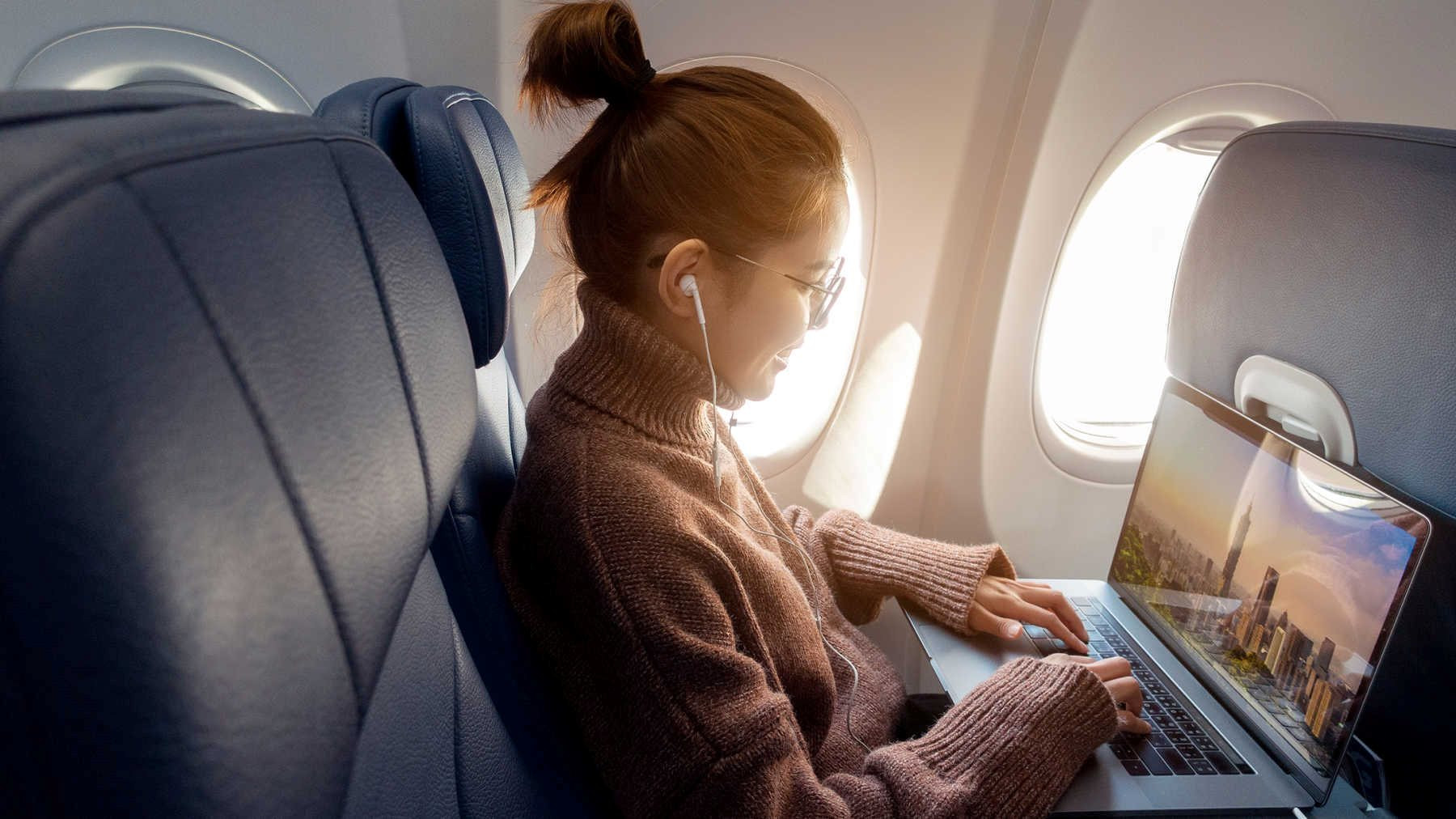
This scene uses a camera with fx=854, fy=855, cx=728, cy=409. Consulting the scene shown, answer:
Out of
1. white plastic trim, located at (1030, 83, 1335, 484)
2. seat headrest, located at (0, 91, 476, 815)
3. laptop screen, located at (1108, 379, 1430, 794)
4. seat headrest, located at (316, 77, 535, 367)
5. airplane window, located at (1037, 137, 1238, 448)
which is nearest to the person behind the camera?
seat headrest, located at (0, 91, 476, 815)

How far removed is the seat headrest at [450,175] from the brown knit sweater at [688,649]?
6.8 inches

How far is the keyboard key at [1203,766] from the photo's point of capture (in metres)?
1.08

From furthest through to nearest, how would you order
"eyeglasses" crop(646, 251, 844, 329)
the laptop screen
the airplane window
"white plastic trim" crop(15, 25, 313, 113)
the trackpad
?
the airplane window
"white plastic trim" crop(15, 25, 313, 113)
the trackpad
"eyeglasses" crop(646, 251, 844, 329)
the laptop screen

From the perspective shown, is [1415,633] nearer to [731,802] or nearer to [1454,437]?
[1454,437]

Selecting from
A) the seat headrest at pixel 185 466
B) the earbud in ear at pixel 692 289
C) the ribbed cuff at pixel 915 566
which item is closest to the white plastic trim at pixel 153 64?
the earbud in ear at pixel 692 289

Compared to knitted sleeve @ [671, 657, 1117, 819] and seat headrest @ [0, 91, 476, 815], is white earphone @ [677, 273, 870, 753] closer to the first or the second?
knitted sleeve @ [671, 657, 1117, 819]

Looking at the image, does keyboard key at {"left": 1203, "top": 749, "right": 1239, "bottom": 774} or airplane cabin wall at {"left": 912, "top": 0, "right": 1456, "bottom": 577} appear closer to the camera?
keyboard key at {"left": 1203, "top": 749, "right": 1239, "bottom": 774}

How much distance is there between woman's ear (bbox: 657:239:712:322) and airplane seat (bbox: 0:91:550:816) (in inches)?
22.2

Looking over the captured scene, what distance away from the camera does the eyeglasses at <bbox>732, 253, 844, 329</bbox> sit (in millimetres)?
1069

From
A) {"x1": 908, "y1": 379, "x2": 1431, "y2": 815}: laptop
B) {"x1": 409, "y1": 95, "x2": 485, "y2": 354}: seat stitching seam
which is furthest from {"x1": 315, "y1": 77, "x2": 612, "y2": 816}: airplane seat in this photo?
{"x1": 908, "y1": 379, "x2": 1431, "y2": 815}: laptop

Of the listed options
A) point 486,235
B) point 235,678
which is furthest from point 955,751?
point 235,678

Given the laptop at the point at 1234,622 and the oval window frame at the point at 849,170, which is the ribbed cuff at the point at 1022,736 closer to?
the laptop at the point at 1234,622

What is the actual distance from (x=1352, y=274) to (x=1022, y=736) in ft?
2.15

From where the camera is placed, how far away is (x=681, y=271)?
3.25 ft
